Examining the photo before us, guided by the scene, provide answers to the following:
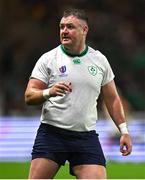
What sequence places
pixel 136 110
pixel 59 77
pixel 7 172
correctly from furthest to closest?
1. pixel 136 110
2. pixel 7 172
3. pixel 59 77

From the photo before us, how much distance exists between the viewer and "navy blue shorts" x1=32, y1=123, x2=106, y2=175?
24.2 feet

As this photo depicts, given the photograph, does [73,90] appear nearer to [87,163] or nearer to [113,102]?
[113,102]

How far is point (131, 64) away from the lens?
17.6 m

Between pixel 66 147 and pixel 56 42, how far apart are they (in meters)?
10.3

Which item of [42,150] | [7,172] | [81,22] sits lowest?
[7,172]

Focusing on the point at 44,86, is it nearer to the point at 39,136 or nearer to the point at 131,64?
the point at 39,136

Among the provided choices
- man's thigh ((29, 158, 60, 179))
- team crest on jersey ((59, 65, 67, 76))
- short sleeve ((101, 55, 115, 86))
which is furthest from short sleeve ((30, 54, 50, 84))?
man's thigh ((29, 158, 60, 179))

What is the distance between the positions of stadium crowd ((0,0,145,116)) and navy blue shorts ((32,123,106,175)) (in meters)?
9.15

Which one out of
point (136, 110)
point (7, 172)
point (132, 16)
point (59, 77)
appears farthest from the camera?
point (132, 16)

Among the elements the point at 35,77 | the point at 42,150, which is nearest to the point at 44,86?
the point at 35,77

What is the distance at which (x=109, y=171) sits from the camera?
12.4m

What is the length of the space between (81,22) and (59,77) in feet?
1.90

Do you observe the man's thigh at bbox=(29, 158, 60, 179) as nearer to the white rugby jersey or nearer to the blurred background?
the white rugby jersey

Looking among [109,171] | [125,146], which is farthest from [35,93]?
[109,171]
